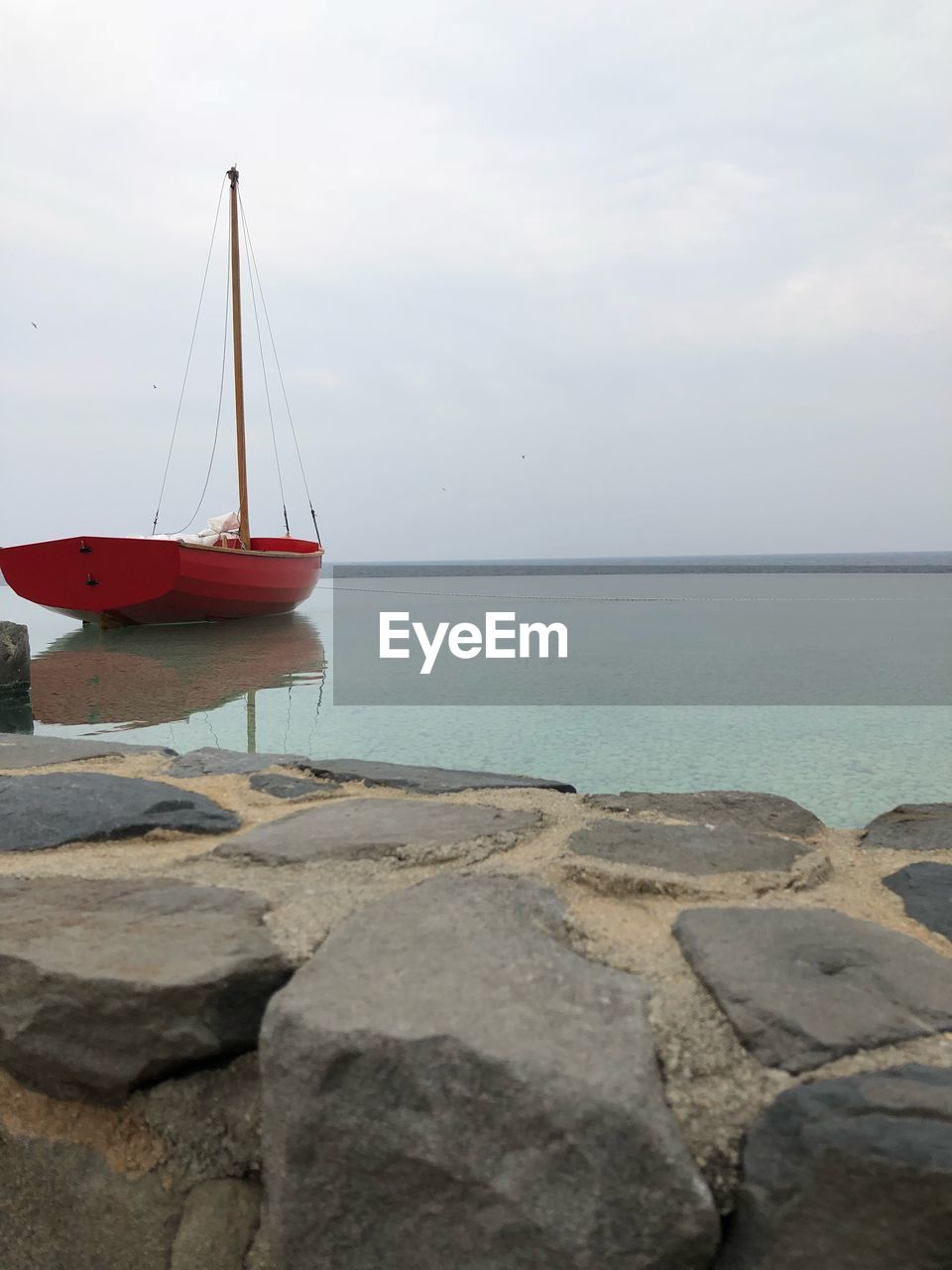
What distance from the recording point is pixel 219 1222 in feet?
3.74

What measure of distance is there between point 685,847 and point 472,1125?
0.80 meters

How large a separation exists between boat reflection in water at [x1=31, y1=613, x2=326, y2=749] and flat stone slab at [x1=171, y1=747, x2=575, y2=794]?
2325 mm

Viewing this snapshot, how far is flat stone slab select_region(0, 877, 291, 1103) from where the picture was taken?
44.6 inches

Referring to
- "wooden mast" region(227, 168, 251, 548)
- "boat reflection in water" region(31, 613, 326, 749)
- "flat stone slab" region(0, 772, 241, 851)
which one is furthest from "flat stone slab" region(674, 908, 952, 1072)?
"wooden mast" region(227, 168, 251, 548)

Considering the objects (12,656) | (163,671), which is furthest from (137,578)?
(12,656)

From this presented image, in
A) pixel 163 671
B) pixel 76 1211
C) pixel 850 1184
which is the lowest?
pixel 163 671

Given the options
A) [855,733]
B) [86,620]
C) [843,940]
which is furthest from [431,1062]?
[86,620]

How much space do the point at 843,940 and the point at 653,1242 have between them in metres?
0.51

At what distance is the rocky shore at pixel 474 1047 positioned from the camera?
857 mm

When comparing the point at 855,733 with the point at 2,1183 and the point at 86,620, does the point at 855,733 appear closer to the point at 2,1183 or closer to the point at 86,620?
the point at 2,1183

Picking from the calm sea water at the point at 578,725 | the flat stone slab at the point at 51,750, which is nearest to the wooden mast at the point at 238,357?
the calm sea water at the point at 578,725

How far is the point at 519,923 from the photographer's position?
3.97ft

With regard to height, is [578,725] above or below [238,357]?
below
